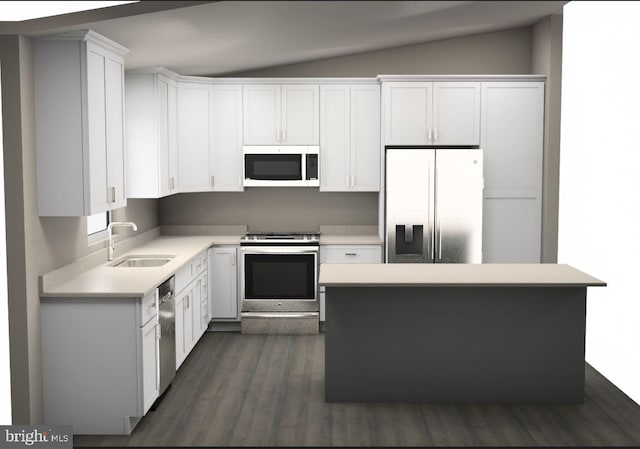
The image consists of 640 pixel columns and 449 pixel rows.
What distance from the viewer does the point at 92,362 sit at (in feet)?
15.0

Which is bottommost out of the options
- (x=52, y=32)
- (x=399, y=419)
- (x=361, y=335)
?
(x=399, y=419)

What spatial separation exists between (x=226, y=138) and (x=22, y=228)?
3311 millimetres

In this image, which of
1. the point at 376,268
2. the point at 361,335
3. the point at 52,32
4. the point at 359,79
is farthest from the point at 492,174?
the point at 52,32

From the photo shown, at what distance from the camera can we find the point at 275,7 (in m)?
4.50

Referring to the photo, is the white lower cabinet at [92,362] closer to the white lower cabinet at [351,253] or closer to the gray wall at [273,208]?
the white lower cabinet at [351,253]

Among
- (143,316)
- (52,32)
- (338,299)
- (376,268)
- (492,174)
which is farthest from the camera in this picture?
(492,174)

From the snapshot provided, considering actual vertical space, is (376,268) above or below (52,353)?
above

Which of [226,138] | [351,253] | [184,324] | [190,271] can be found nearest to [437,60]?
[351,253]

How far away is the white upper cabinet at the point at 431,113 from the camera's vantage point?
712cm

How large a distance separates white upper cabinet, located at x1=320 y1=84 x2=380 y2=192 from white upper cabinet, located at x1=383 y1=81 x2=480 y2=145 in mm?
208

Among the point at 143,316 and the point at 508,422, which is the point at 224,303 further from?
the point at 508,422

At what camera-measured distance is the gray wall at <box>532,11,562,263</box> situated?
276 inches

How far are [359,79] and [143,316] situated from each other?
364cm

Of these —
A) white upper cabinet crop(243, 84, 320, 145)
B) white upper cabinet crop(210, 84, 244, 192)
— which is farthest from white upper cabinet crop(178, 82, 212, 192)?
white upper cabinet crop(243, 84, 320, 145)
